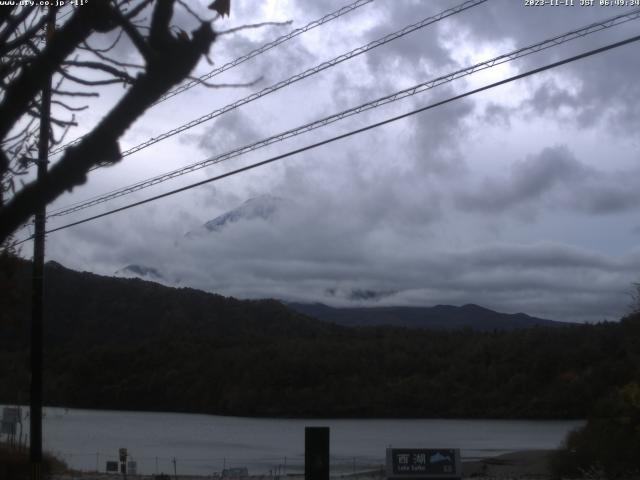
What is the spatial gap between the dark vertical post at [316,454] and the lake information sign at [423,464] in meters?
3.86

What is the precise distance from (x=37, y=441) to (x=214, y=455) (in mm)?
35768

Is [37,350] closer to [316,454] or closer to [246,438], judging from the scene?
[316,454]

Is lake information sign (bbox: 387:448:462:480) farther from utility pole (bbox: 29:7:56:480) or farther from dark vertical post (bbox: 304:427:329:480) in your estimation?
utility pole (bbox: 29:7:56:480)

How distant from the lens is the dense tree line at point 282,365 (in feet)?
276

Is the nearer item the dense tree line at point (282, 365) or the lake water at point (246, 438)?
the lake water at point (246, 438)

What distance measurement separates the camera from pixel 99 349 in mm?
88812

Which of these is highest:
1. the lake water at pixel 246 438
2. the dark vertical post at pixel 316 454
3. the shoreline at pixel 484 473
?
the dark vertical post at pixel 316 454

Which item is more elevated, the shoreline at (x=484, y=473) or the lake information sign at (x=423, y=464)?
the lake information sign at (x=423, y=464)

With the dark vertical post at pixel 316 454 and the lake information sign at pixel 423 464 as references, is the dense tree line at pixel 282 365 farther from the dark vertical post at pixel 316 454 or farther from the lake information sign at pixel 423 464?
the dark vertical post at pixel 316 454

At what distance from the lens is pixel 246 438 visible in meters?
68.9

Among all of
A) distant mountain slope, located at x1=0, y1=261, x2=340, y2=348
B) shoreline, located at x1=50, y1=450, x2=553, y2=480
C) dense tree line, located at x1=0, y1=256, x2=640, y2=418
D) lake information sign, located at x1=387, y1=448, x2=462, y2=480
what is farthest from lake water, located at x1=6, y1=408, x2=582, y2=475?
lake information sign, located at x1=387, y1=448, x2=462, y2=480

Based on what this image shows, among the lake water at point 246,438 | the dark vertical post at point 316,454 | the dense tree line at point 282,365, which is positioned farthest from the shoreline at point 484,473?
the dense tree line at point 282,365

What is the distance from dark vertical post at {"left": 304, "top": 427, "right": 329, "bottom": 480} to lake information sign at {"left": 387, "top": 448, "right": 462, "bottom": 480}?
12.7ft

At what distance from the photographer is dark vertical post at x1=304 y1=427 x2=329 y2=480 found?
15219 mm
